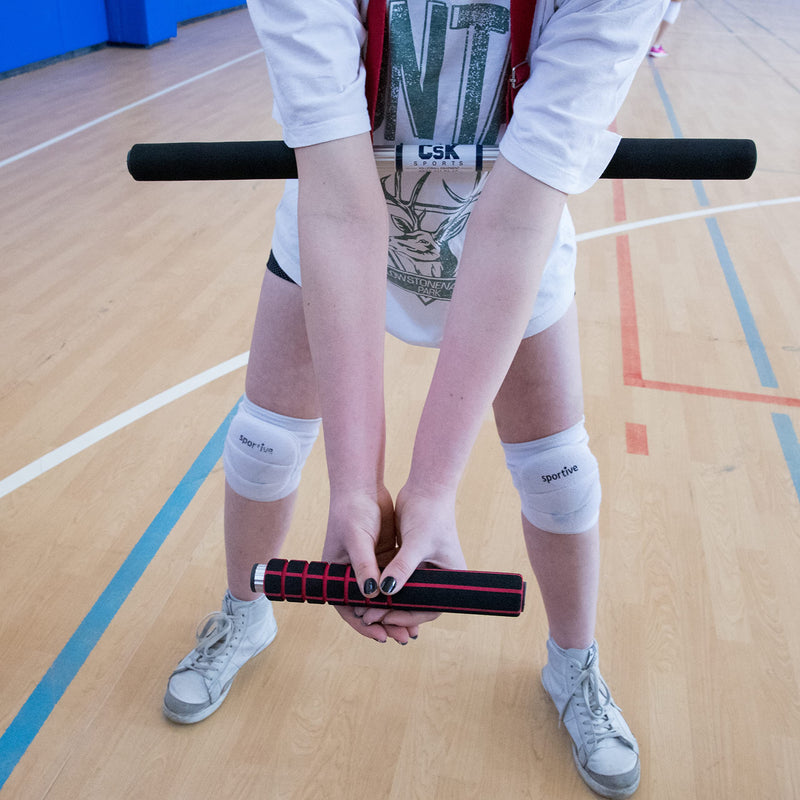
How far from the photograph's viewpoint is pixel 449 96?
0.83m

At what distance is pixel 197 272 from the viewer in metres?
2.70

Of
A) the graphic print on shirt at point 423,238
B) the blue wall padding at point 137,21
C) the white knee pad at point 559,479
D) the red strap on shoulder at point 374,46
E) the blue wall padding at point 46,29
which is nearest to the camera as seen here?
the red strap on shoulder at point 374,46

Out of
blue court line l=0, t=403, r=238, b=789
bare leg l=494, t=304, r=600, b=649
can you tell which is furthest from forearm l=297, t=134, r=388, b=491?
blue court line l=0, t=403, r=238, b=789

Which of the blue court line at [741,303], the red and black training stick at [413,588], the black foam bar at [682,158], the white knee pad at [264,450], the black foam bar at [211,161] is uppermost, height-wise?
the black foam bar at [682,158]

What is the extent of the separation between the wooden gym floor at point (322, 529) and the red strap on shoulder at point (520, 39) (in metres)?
0.95

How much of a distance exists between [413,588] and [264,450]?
441 millimetres

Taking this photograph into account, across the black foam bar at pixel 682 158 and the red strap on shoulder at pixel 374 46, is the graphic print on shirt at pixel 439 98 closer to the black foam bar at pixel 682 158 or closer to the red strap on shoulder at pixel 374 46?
the red strap on shoulder at pixel 374 46

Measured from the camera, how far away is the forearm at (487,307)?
0.72m

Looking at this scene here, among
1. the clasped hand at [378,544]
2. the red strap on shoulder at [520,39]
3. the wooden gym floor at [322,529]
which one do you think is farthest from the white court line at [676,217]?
the clasped hand at [378,544]

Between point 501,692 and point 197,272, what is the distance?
1.89m

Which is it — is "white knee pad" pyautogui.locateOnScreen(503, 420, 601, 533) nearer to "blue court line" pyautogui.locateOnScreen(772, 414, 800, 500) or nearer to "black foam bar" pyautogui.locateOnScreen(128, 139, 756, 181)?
"black foam bar" pyautogui.locateOnScreen(128, 139, 756, 181)

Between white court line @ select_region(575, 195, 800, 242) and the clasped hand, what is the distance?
103 inches

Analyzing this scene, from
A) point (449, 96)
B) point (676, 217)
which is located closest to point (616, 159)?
point (449, 96)

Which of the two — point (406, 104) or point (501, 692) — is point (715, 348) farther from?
point (406, 104)
